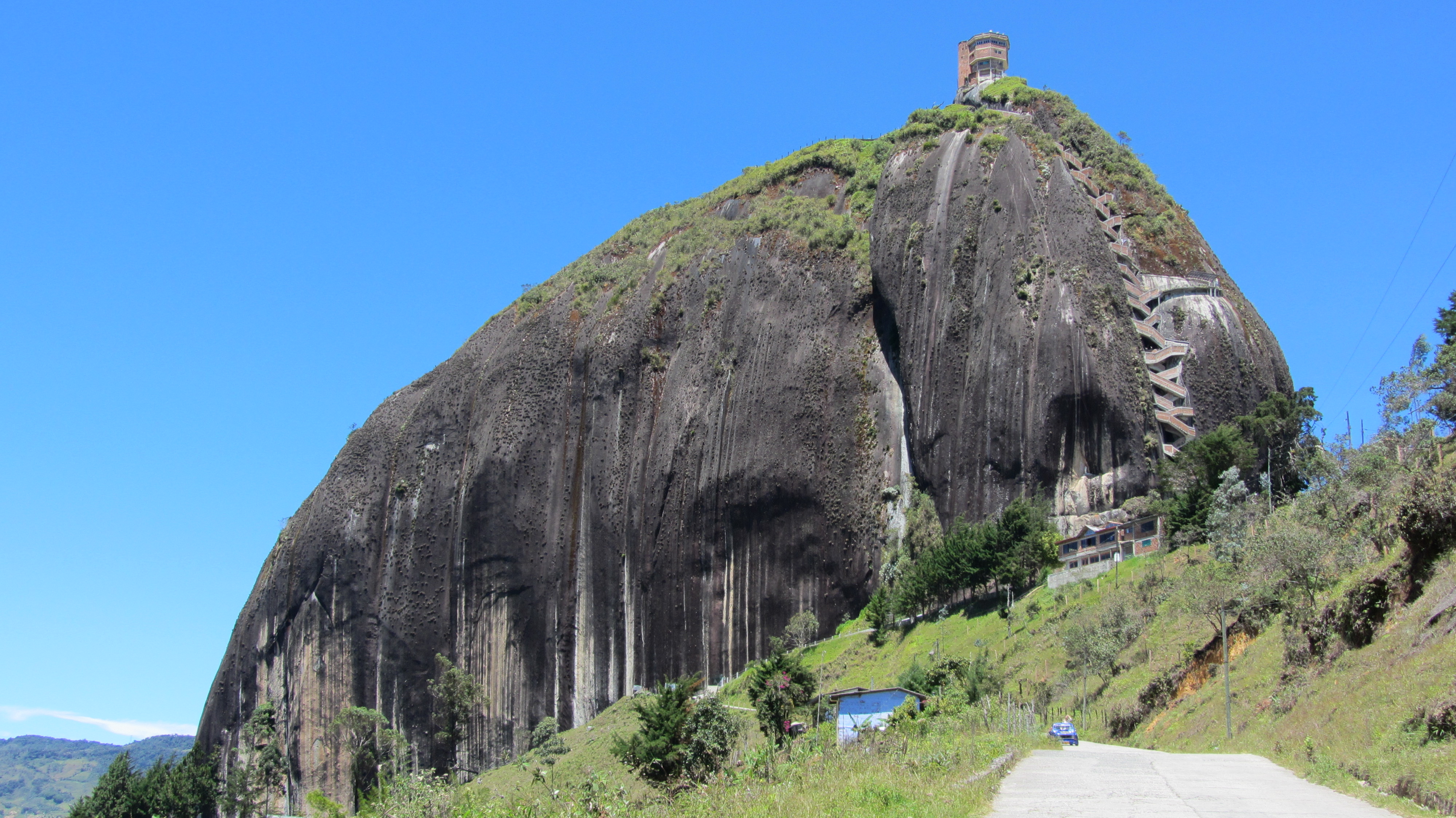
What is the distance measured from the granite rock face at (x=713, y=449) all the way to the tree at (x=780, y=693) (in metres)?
27.1

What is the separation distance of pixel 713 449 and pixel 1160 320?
30.1m

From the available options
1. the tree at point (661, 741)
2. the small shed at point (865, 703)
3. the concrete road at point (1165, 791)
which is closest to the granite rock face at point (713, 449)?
the small shed at point (865, 703)

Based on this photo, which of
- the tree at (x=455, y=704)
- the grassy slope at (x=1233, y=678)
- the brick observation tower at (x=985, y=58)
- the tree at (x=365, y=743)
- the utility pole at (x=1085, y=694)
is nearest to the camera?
the grassy slope at (x=1233, y=678)

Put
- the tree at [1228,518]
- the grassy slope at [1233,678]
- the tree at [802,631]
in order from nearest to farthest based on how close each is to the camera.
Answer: the grassy slope at [1233,678], the tree at [1228,518], the tree at [802,631]

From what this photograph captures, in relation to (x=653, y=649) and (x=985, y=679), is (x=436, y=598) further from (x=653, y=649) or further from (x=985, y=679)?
(x=985, y=679)

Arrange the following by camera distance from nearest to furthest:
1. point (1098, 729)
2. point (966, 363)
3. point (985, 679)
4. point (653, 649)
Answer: point (1098, 729)
point (985, 679)
point (966, 363)
point (653, 649)

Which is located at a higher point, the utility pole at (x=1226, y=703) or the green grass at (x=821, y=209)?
the green grass at (x=821, y=209)

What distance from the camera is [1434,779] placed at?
16781 millimetres

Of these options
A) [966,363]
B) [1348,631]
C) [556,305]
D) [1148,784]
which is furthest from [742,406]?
[1148,784]

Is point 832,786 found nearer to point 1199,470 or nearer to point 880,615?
point 1199,470

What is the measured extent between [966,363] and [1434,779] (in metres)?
58.1

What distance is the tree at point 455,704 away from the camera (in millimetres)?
84125

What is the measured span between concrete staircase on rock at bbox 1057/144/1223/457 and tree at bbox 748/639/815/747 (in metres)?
32.8

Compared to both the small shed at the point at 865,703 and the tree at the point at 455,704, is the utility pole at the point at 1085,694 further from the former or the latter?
the tree at the point at 455,704
